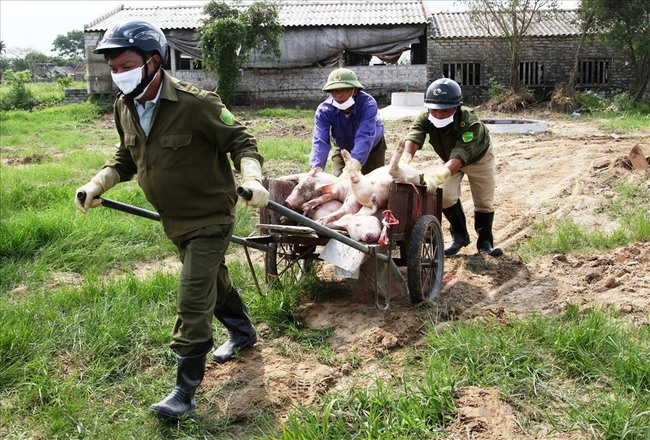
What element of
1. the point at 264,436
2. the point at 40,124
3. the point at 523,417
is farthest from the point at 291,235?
the point at 40,124

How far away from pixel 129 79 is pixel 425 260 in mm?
2594

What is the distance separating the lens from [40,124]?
19.5m

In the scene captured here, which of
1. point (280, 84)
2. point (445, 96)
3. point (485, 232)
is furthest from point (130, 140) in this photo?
point (280, 84)

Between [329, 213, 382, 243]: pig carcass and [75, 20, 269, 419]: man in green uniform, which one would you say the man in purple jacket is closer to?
[329, 213, 382, 243]: pig carcass

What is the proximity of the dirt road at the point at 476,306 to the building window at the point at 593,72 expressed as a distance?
18985 mm

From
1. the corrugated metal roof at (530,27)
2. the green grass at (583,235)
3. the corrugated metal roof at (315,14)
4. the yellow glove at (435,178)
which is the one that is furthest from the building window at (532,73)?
the yellow glove at (435,178)

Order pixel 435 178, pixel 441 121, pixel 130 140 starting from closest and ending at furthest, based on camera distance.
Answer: pixel 130 140 < pixel 435 178 < pixel 441 121

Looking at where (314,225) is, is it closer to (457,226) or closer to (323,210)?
(323,210)

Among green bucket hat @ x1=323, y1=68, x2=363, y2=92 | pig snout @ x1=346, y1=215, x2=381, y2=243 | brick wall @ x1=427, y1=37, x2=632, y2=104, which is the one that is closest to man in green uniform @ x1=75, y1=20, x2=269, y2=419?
pig snout @ x1=346, y1=215, x2=381, y2=243

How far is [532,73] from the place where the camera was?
26.0 metres

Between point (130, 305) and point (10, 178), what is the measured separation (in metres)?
5.83

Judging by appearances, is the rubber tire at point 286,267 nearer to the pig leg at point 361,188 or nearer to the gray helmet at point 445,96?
the pig leg at point 361,188

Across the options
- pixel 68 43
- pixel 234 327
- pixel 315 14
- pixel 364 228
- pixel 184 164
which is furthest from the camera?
pixel 68 43

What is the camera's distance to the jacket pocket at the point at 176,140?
137 inches
